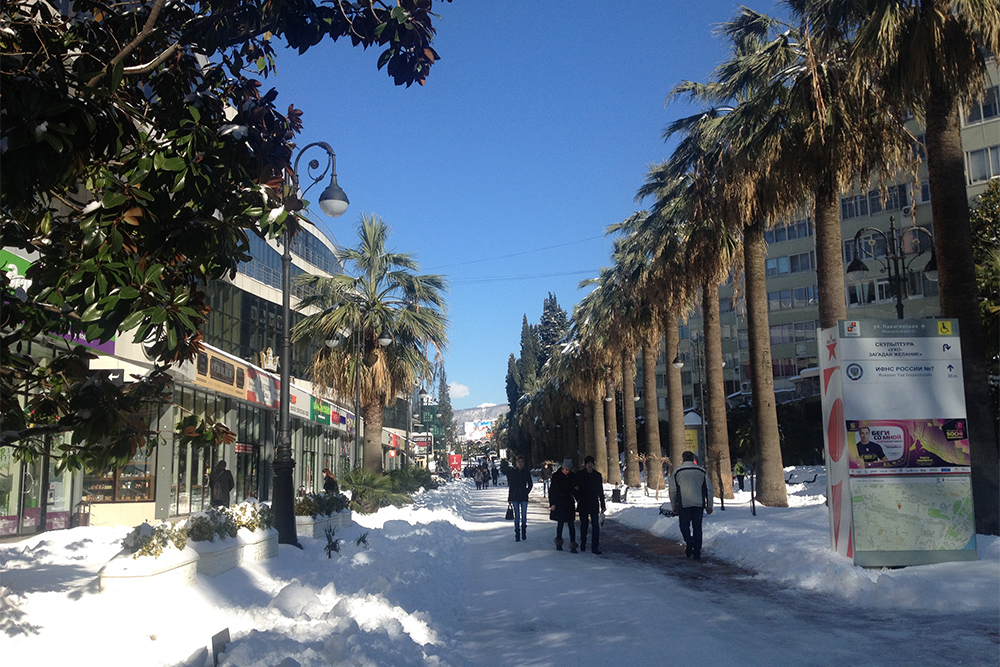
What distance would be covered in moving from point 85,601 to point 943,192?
12.7m

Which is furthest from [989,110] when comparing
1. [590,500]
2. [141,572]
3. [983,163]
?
[141,572]

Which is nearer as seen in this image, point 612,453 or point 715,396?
point 715,396

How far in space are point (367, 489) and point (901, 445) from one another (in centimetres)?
1607

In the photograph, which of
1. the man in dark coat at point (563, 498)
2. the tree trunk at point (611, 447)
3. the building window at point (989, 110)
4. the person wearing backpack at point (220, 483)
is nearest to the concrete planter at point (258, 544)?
the man in dark coat at point (563, 498)

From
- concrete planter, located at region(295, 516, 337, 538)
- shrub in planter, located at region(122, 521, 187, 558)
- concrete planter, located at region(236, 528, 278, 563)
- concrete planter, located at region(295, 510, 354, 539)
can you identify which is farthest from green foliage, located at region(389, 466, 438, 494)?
shrub in planter, located at region(122, 521, 187, 558)

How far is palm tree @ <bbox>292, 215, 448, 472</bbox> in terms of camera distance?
1006 inches

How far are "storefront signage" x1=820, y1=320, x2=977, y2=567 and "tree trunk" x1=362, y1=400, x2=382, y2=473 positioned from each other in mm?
17028

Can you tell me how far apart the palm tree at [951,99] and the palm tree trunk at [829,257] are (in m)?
2.86

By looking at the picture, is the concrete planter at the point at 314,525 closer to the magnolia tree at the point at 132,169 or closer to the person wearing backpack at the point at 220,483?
the person wearing backpack at the point at 220,483

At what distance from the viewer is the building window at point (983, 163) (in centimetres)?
3891

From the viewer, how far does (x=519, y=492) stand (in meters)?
16.8

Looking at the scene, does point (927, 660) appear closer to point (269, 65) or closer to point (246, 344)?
point (269, 65)

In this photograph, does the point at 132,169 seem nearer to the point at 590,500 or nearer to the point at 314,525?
the point at 590,500

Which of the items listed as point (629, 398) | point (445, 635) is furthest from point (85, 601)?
point (629, 398)
